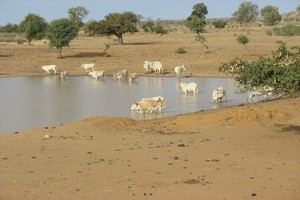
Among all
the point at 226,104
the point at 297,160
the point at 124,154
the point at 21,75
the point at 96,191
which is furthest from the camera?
the point at 21,75

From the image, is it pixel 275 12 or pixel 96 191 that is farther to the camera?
pixel 275 12

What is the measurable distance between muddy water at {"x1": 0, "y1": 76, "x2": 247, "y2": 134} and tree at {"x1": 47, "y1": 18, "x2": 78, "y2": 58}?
448 inches

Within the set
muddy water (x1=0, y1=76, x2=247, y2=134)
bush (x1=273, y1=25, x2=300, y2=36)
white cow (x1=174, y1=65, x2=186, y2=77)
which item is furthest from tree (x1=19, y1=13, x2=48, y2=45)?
bush (x1=273, y1=25, x2=300, y2=36)

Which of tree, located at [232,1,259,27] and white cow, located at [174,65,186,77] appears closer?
white cow, located at [174,65,186,77]

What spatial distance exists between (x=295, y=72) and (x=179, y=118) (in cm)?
625

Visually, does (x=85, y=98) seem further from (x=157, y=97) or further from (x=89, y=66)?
(x=89, y=66)

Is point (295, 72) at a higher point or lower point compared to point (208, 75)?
higher

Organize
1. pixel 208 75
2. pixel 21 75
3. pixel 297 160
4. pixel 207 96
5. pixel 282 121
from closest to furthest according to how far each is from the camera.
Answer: pixel 297 160 → pixel 282 121 → pixel 207 96 → pixel 208 75 → pixel 21 75

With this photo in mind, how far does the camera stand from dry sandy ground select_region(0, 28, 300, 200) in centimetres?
979

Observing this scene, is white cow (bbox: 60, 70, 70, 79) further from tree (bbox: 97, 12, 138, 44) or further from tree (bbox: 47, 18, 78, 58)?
tree (bbox: 97, 12, 138, 44)

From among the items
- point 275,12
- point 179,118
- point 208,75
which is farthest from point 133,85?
point 275,12

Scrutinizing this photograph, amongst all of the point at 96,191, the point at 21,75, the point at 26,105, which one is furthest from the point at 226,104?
the point at 21,75

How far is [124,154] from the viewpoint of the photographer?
12.9m

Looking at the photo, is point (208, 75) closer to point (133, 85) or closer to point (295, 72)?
point (133, 85)
